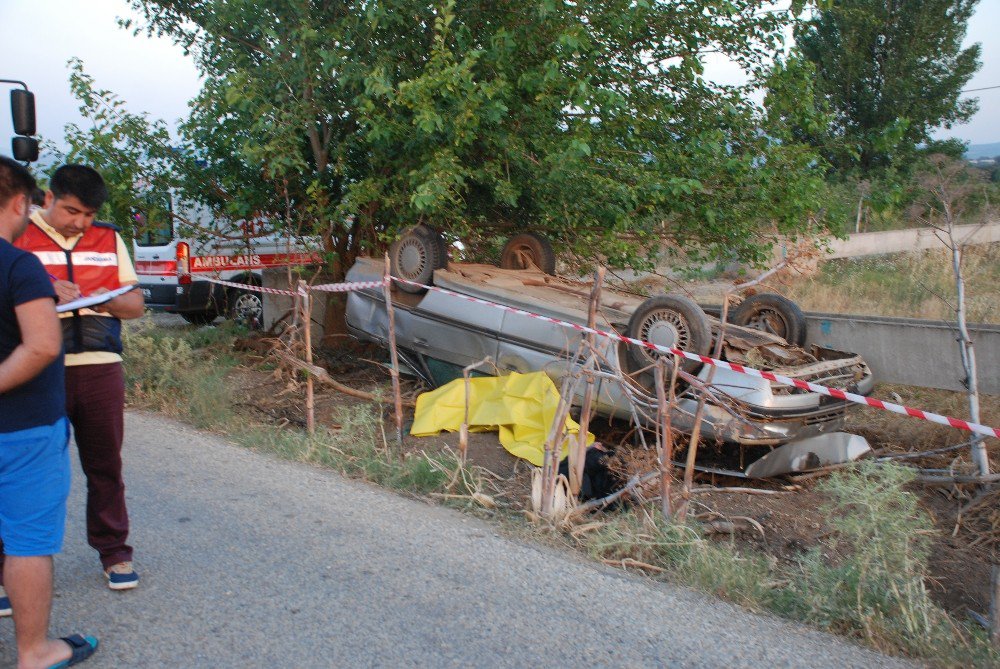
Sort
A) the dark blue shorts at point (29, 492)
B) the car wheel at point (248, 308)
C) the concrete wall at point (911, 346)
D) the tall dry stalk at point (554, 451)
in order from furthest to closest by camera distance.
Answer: the car wheel at point (248, 308) < the concrete wall at point (911, 346) < the tall dry stalk at point (554, 451) < the dark blue shorts at point (29, 492)

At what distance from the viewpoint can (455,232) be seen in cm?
908

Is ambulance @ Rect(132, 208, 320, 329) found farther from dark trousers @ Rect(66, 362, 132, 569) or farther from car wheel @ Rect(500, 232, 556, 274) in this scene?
dark trousers @ Rect(66, 362, 132, 569)

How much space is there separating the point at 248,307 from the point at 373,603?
30.8ft

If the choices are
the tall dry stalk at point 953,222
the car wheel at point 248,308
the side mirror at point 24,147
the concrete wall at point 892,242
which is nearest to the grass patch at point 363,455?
the tall dry stalk at point 953,222

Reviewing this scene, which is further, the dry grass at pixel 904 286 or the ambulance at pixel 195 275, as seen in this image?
the ambulance at pixel 195 275

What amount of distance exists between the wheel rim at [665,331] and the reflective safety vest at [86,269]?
3488 mm

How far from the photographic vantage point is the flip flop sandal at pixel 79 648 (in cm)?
320

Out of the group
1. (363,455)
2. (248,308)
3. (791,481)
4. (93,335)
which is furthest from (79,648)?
(248,308)

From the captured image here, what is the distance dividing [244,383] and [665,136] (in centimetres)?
494

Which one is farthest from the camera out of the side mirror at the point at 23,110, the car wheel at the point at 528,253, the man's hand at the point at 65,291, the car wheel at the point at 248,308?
the car wheel at the point at 248,308

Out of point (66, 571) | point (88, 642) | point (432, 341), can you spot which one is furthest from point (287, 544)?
point (432, 341)

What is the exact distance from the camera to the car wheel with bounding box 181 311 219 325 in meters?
13.5

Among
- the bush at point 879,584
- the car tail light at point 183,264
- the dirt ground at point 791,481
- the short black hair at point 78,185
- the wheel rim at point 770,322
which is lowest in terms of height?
the dirt ground at point 791,481

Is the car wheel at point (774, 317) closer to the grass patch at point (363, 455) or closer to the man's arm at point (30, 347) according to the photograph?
the grass patch at point (363, 455)
